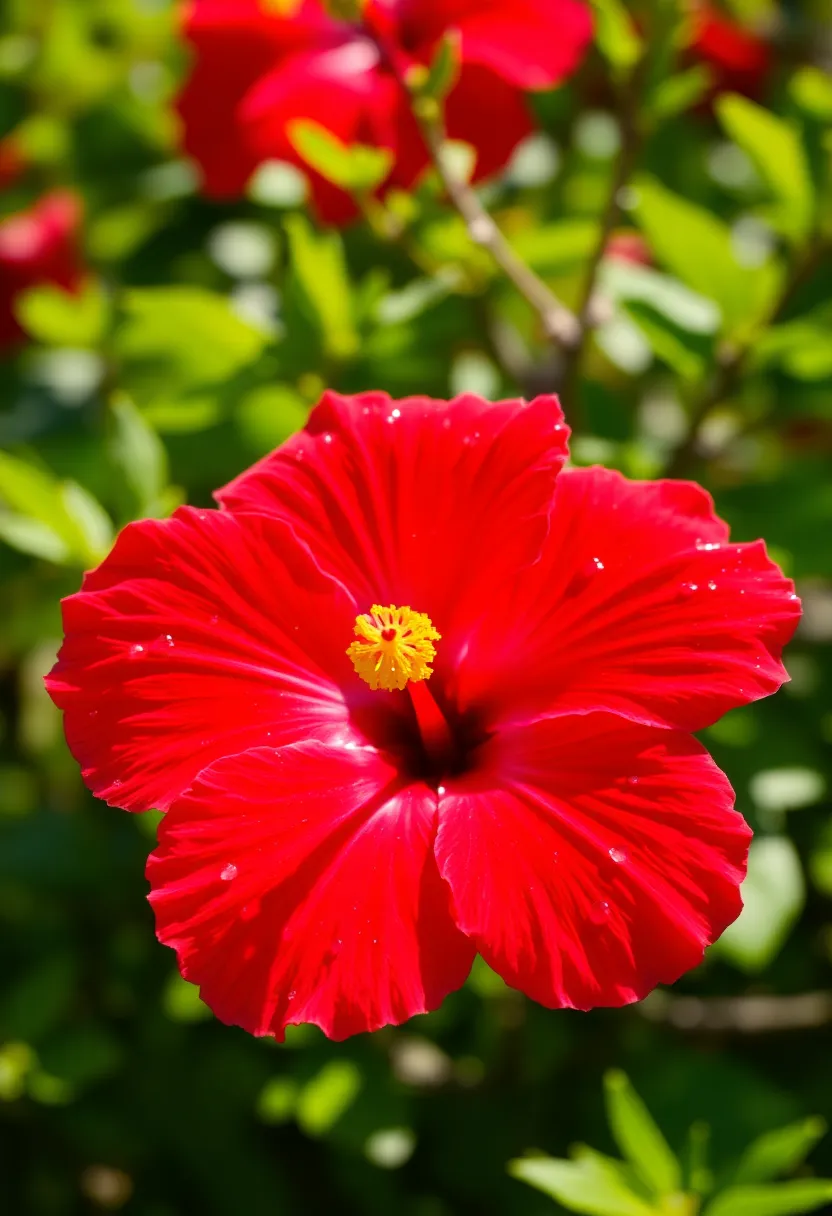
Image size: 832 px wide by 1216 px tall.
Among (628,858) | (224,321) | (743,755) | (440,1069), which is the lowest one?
(440,1069)

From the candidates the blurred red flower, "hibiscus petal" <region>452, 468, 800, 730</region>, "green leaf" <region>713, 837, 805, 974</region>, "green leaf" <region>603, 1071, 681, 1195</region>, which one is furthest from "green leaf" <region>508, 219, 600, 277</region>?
"green leaf" <region>603, 1071, 681, 1195</region>

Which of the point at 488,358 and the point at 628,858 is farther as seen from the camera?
the point at 488,358

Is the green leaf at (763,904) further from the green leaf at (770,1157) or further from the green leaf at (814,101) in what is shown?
the green leaf at (814,101)

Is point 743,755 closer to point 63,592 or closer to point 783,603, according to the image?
point 783,603

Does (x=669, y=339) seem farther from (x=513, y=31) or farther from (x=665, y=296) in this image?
(x=513, y=31)

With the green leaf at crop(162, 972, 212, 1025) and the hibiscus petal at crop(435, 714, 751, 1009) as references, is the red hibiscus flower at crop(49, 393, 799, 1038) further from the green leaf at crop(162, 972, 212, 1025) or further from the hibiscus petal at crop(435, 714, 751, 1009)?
the green leaf at crop(162, 972, 212, 1025)

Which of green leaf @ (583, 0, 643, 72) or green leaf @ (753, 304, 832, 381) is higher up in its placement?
green leaf @ (583, 0, 643, 72)

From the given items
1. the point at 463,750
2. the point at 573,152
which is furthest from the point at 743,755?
the point at 573,152
